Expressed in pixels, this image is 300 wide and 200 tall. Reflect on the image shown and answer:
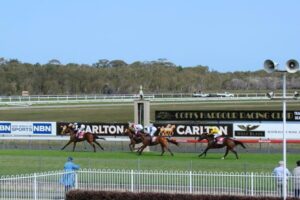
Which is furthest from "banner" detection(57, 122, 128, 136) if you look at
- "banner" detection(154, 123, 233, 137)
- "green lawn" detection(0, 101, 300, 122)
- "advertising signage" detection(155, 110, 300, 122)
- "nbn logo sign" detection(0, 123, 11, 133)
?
"green lawn" detection(0, 101, 300, 122)

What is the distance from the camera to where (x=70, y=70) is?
15275 centimetres

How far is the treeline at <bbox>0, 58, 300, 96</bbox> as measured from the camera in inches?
5576

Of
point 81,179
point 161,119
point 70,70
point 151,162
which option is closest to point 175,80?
point 70,70

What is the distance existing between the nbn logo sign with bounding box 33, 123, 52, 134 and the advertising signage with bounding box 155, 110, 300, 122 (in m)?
7.45

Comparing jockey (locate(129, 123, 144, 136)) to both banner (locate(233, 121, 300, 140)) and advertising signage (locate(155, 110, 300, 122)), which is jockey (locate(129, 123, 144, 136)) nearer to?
banner (locate(233, 121, 300, 140))

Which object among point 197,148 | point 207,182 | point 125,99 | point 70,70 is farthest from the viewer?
point 70,70

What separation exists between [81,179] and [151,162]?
10088mm

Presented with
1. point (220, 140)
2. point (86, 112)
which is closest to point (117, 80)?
point (86, 112)

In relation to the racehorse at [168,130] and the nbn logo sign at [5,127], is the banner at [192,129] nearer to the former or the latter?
the racehorse at [168,130]

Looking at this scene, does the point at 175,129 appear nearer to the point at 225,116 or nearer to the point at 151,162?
the point at 225,116

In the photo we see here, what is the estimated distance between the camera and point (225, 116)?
46406 mm

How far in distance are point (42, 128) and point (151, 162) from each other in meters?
15.2

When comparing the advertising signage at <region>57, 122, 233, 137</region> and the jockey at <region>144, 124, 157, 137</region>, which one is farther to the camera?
the advertising signage at <region>57, 122, 233, 137</region>

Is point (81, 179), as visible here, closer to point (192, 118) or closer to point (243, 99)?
point (192, 118)
